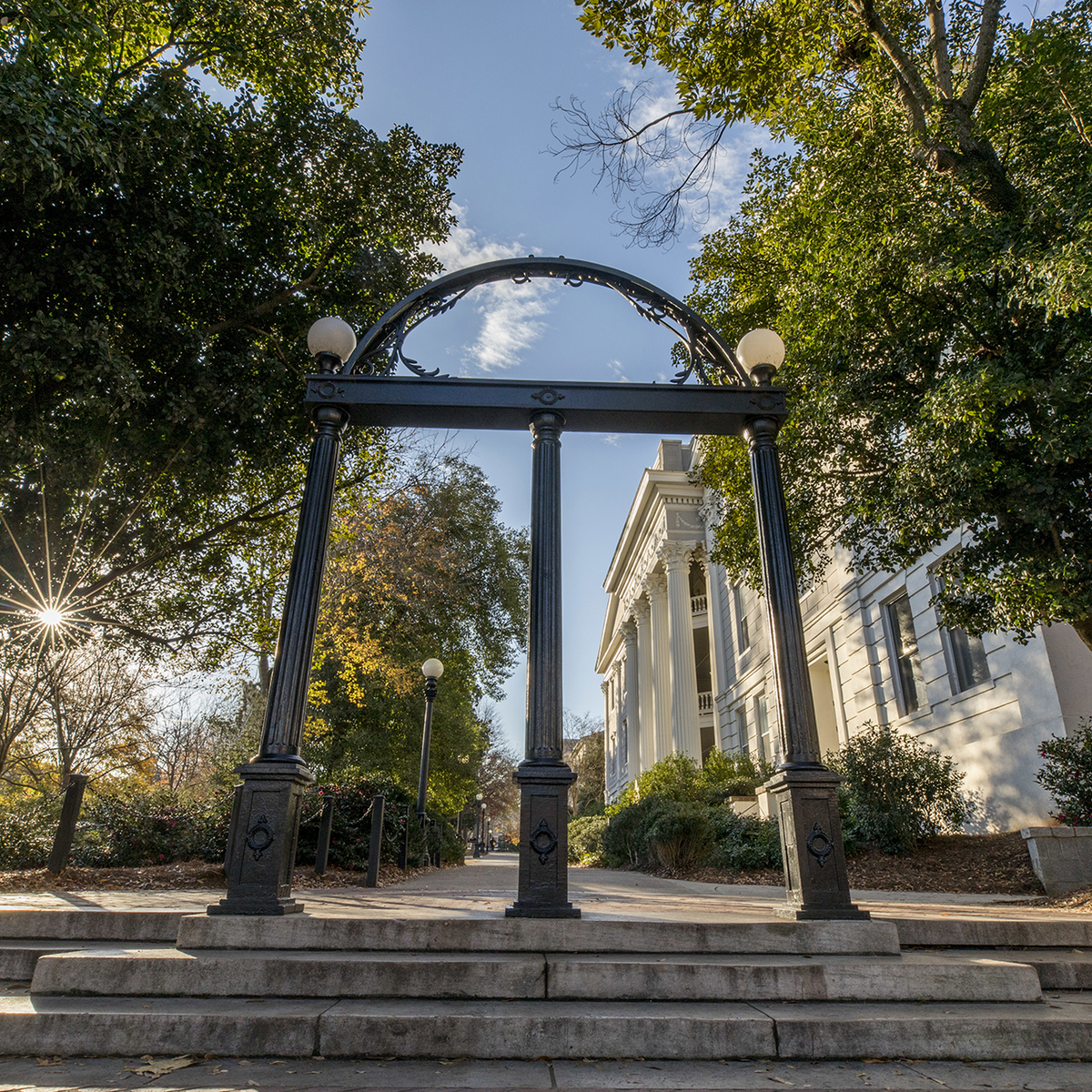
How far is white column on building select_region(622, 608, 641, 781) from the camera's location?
3575 cm

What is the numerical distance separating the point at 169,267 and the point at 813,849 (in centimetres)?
773

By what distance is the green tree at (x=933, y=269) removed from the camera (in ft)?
19.9

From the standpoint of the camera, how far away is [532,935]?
359 cm

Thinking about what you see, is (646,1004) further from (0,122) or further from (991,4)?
(991,4)

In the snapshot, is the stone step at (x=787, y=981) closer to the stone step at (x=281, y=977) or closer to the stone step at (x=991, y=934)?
the stone step at (x=281, y=977)

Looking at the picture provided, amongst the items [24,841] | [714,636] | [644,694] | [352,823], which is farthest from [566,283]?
[644,694]

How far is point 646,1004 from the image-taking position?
308 centimetres

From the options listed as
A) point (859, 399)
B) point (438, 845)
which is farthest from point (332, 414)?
point (438, 845)

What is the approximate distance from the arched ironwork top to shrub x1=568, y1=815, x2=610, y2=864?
718 inches

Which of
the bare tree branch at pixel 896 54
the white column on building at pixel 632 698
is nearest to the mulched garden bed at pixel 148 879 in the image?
the bare tree branch at pixel 896 54

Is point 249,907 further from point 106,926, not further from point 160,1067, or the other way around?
point 160,1067

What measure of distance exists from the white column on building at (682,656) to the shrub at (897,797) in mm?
13884

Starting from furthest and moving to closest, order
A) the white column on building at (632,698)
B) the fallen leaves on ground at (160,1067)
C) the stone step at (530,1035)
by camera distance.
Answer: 1. the white column on building at (632,698)
2. the stone step at (530,1035)
3. the fallen leaves on ground at (160,1067)

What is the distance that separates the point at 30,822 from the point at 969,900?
1358cm
